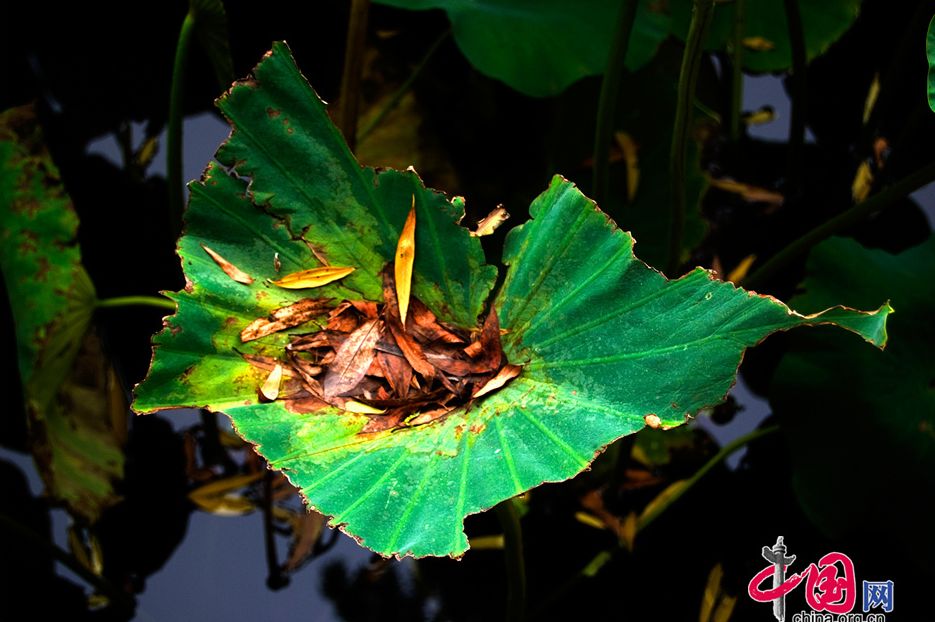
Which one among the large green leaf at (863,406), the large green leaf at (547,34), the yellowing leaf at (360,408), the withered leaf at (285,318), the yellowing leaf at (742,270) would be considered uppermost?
the large green leaf at (547,34)

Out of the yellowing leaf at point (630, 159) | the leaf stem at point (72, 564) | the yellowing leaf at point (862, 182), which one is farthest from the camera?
the yellowing leaf at point (862, 182)

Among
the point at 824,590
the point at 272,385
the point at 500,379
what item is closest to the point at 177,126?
the point at 272,385

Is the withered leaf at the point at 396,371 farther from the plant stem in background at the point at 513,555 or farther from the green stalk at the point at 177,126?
the green stalk at the point at 177,126

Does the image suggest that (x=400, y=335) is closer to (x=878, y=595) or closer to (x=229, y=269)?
(x=229, y=269)

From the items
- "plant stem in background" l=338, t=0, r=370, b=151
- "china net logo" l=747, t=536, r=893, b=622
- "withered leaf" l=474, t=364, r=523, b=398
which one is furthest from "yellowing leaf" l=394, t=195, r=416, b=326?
"china net logo" l=747, t=536, r=893, b=622

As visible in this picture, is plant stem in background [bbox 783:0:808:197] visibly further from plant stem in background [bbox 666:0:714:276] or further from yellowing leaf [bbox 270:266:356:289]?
yellowing leaf [bbox 270:266:356:289]

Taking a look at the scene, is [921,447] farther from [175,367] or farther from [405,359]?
[175,367]

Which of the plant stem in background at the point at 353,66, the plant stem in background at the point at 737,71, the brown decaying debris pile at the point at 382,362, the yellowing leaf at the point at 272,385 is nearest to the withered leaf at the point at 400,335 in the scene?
the brown decaying debris pile at the point at 382,362
